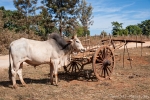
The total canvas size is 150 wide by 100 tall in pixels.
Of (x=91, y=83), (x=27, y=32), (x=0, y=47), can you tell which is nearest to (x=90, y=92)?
(x=91, y=83)

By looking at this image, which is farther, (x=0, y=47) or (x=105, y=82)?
(x=0, y=47)

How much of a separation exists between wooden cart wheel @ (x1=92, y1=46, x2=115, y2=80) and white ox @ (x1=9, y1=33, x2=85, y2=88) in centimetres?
93

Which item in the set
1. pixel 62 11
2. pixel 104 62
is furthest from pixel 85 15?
pixel 104 62

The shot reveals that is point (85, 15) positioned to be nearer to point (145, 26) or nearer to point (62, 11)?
point (62, 11)

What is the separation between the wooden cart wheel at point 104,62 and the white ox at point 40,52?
927 mm

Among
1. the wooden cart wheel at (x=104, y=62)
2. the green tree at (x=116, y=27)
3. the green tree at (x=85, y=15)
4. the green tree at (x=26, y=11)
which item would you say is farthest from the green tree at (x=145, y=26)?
the wooden cart wheel at (x=104, y=62)

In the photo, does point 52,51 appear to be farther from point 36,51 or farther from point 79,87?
point 79,87

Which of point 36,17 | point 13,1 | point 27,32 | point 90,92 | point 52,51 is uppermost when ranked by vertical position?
point 13,1

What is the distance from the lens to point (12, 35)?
22594 mm

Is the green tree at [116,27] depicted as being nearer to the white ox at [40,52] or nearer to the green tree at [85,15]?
the green tree at [85,15]

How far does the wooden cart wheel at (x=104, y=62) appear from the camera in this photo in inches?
363

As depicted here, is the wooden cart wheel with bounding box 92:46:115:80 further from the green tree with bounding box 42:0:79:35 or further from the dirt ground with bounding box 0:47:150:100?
the green tree with bounding box 42:0:79:35

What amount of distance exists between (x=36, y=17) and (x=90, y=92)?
19971 millimetres

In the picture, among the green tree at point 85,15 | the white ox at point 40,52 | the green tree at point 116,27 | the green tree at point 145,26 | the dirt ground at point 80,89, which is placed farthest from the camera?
the green tree at point 145,26
